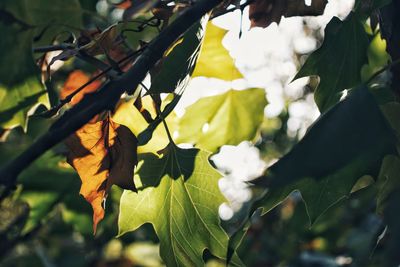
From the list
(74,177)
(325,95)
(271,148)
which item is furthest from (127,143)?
(271,148)

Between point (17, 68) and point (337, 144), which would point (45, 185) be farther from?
point (337, 144)

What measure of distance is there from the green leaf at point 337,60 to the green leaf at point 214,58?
0.76ft

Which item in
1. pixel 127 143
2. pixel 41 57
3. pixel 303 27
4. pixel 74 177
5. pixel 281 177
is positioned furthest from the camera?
pixel 303 27

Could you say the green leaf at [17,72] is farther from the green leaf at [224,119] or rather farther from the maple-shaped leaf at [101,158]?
the green leaf at [224,119]

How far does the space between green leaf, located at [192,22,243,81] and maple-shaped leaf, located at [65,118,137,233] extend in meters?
0.29

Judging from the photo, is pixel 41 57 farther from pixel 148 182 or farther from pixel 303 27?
pixel 303 27

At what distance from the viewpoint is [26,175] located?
4.80ft

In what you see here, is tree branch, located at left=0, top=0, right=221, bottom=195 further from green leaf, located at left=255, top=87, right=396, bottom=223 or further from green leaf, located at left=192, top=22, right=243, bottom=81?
green leaf, located at left=192, top=22, right=243, bottom=81

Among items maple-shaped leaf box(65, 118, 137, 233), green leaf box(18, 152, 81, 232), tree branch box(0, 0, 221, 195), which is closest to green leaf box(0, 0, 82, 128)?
maple-shaped leaf box(65, 118, 137, 233)

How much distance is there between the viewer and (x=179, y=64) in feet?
2.51

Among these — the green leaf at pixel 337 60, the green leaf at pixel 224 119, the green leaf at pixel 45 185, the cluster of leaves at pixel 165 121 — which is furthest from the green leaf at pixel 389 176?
the green leaf at pixel 45 185

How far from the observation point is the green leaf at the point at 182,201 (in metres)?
0.87

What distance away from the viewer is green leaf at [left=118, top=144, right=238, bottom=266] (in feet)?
2.87

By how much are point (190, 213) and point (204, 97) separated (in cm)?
33
